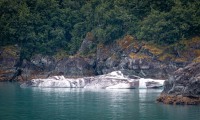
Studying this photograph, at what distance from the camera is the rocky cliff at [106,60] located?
109062 mm

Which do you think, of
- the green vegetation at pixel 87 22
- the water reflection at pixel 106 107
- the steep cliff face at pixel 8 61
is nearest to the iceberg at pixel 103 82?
the water reflection at pixel 106 107

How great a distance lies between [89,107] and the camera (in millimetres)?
65375

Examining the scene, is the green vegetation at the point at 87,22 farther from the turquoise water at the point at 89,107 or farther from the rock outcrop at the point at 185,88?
the rock outcrop at the point at 185,88

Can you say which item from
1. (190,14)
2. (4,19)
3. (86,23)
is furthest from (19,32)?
(190,14)

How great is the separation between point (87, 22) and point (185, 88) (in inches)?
2804

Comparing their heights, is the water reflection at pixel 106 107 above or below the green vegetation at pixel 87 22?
below

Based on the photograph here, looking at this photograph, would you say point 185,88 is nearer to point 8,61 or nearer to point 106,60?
point 106,60

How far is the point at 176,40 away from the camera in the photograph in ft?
370

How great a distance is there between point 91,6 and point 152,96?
61.4m

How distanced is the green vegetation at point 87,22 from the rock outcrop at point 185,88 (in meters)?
44.4

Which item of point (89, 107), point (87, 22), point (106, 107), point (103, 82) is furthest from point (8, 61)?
point (106, 107)

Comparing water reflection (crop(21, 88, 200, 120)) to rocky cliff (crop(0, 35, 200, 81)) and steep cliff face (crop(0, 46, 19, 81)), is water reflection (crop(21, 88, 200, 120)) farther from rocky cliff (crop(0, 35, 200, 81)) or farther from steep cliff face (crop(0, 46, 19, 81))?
steep cliff face (crop(0, 46, 19, 81))

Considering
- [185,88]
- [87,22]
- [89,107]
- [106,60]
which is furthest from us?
[87,22]

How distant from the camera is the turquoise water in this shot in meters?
56.2
